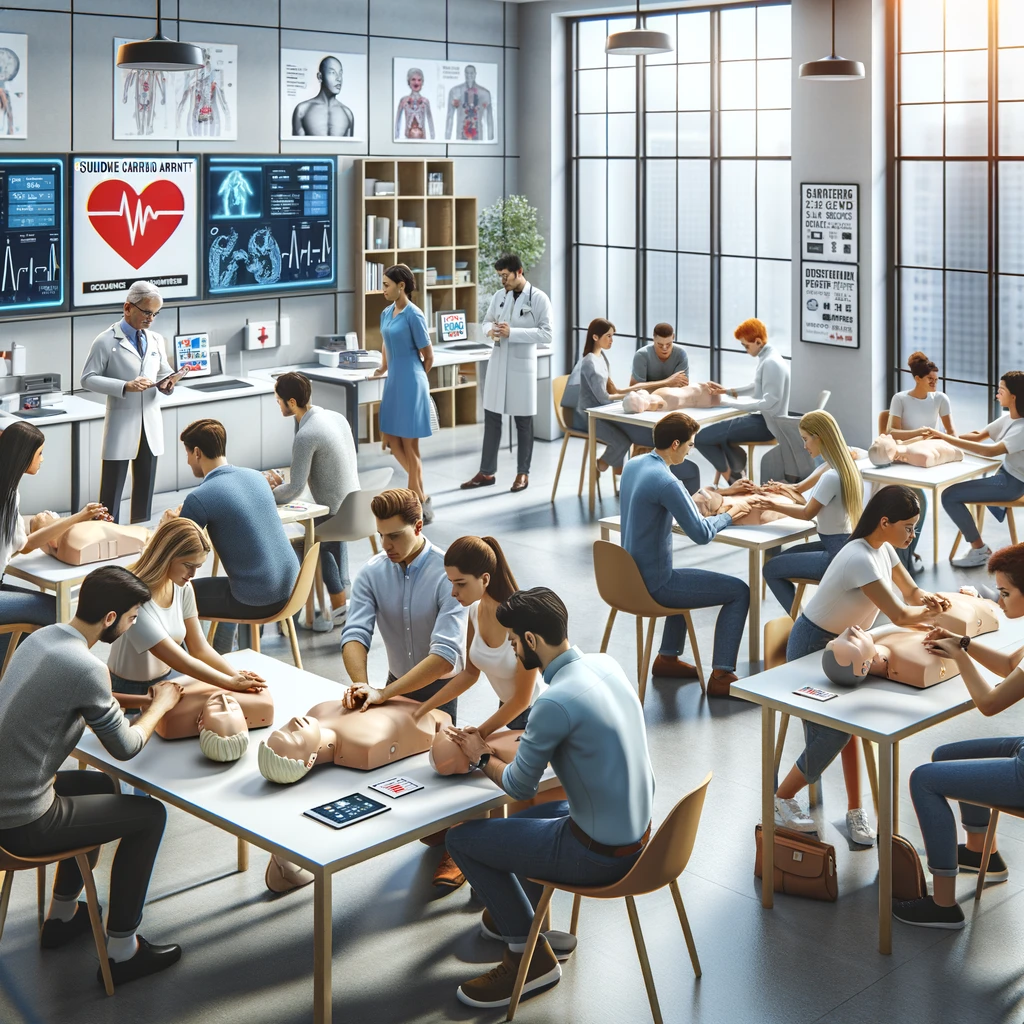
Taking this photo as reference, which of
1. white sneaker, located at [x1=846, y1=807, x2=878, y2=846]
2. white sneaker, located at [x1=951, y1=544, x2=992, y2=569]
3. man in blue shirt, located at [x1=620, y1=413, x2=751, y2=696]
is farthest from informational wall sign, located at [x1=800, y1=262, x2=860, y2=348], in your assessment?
white sneaker, located at [x1=846, y1=807, x2=878, y2=846]

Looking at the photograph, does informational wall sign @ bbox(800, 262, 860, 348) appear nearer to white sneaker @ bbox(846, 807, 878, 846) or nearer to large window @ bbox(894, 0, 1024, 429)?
large window @ bbox(894, 0, 1024, 429)

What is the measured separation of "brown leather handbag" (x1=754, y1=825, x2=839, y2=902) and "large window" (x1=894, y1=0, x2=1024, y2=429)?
624 centimetres

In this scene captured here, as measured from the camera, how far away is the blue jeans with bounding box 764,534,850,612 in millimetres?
6281

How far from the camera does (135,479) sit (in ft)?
28.0

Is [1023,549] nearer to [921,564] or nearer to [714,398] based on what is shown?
[921,564]

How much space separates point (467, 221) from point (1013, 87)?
4.77m

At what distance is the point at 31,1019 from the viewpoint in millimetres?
3799

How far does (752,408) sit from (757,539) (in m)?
3.12

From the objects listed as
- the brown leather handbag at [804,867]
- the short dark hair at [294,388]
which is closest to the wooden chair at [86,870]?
the brown leather handbag at [804,867]

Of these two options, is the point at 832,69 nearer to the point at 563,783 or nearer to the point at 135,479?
the point at 135,479

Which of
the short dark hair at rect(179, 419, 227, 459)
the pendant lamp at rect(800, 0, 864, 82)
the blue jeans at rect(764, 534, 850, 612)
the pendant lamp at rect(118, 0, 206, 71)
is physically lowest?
the blue jeans at rect(764, 534, 850, 612)

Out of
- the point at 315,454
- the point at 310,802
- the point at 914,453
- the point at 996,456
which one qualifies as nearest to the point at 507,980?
the point at 310,802

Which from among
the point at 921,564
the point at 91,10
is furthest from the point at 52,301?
the point at 921,564

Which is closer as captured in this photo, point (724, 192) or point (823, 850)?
point (823, 850)
